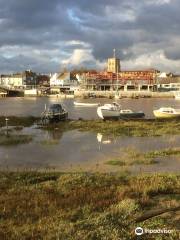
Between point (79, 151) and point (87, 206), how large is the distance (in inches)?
676

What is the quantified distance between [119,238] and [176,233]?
142cm

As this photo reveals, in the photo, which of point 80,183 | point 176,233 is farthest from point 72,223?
point 80,183

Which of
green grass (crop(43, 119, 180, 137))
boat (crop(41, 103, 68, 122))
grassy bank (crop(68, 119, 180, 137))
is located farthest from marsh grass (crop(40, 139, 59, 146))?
boat (crop(41, 103, 68, 122))

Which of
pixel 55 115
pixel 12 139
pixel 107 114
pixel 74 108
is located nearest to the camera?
pixel 12 139

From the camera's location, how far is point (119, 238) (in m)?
11.3

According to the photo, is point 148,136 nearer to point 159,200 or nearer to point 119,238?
point 159,200

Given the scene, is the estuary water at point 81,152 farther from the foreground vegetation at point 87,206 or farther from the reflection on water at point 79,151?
the foreground vegetation at point 87,206

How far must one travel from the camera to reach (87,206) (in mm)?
14672

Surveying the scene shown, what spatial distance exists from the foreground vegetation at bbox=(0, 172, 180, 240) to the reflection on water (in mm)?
4401

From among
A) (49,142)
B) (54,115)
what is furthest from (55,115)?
(49,142)

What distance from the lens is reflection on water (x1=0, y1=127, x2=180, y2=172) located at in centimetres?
2542

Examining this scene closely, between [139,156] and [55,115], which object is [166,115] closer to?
[55,115]

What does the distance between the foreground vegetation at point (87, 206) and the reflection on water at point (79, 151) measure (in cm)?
440

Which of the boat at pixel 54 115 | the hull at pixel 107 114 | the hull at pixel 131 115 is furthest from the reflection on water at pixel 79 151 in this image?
the hull at pixel 131 115
